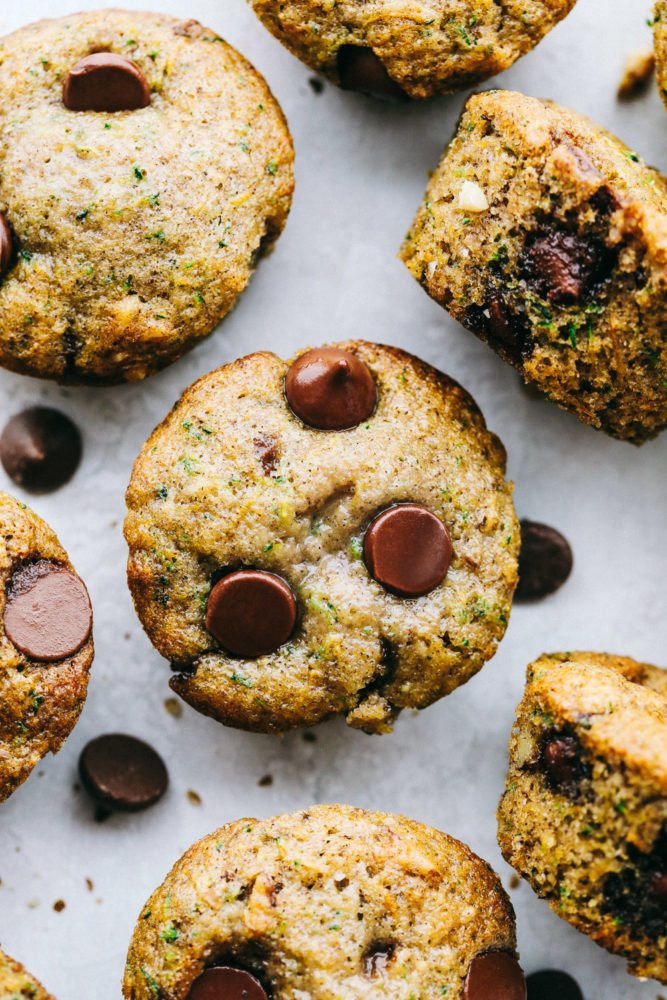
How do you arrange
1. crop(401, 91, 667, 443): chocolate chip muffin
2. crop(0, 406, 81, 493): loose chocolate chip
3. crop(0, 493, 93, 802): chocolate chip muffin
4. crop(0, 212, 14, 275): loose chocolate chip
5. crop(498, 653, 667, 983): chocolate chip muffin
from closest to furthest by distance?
crop(498, 653, 667, 983): chocolate chip muffin
crop(401, 91, 667, 443): chocolate chip muffin
crop(0, 493, 93, 802): chocolate chip muffin
crop(0, 212, 14, 275): loose chocolate chip
crop(0, 406, 81, 493): loose chocolate chip

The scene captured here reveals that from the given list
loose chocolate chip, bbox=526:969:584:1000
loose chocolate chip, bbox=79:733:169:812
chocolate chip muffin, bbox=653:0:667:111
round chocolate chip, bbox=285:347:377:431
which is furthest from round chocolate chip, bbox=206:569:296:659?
chocolate chip muffin, bbox=653:0:667:111

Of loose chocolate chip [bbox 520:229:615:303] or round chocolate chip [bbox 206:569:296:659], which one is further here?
round chocolate chip [bbox 206:569:296:659]

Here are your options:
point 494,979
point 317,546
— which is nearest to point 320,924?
point 494,979

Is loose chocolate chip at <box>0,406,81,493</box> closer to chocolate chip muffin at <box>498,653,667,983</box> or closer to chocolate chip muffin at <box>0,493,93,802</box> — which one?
chocolate chip muffin at <box>0,493,93,802</box>

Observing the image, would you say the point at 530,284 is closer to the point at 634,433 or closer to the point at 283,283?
the point at 634,433

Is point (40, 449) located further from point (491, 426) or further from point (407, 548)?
point (491, 426)

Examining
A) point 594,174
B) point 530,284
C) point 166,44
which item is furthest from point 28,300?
point 594,174
